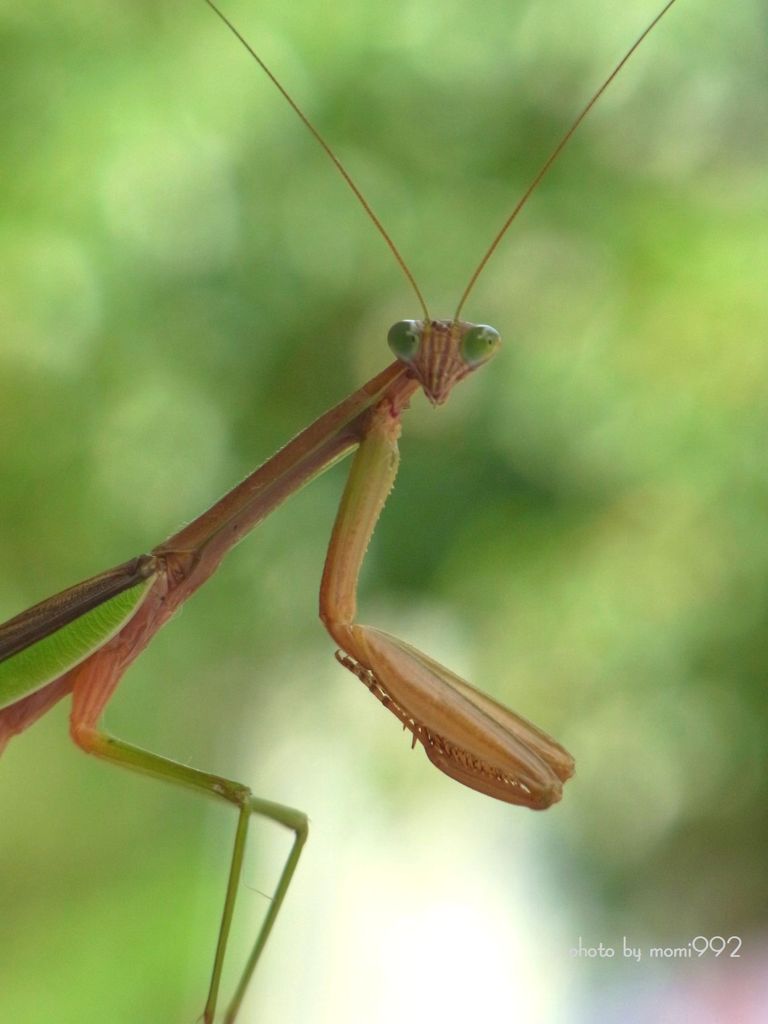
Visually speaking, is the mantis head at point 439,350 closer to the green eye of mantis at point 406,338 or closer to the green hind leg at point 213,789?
the green eye of mantis at point 406,338

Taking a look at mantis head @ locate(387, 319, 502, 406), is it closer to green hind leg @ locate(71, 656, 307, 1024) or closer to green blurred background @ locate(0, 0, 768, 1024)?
green hind leg @ locate(71, 656, 307, 1024)

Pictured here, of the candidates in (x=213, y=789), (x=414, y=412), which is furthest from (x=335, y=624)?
(x=414, y=412)

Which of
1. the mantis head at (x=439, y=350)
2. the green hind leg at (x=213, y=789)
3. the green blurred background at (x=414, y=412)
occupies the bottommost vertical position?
the green hind leg at (x=213, y=789)

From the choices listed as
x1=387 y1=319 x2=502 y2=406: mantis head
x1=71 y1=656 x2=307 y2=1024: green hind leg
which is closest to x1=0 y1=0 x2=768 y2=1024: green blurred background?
x1=71 y1=656 x2=307 y2=1024: green hind leg

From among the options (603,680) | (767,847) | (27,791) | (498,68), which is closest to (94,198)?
(498,68)

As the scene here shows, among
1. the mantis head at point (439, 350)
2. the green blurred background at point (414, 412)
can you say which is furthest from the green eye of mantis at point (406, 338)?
the green blurred background at point (414, 412)

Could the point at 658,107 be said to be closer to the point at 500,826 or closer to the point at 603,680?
the point at 603,680
